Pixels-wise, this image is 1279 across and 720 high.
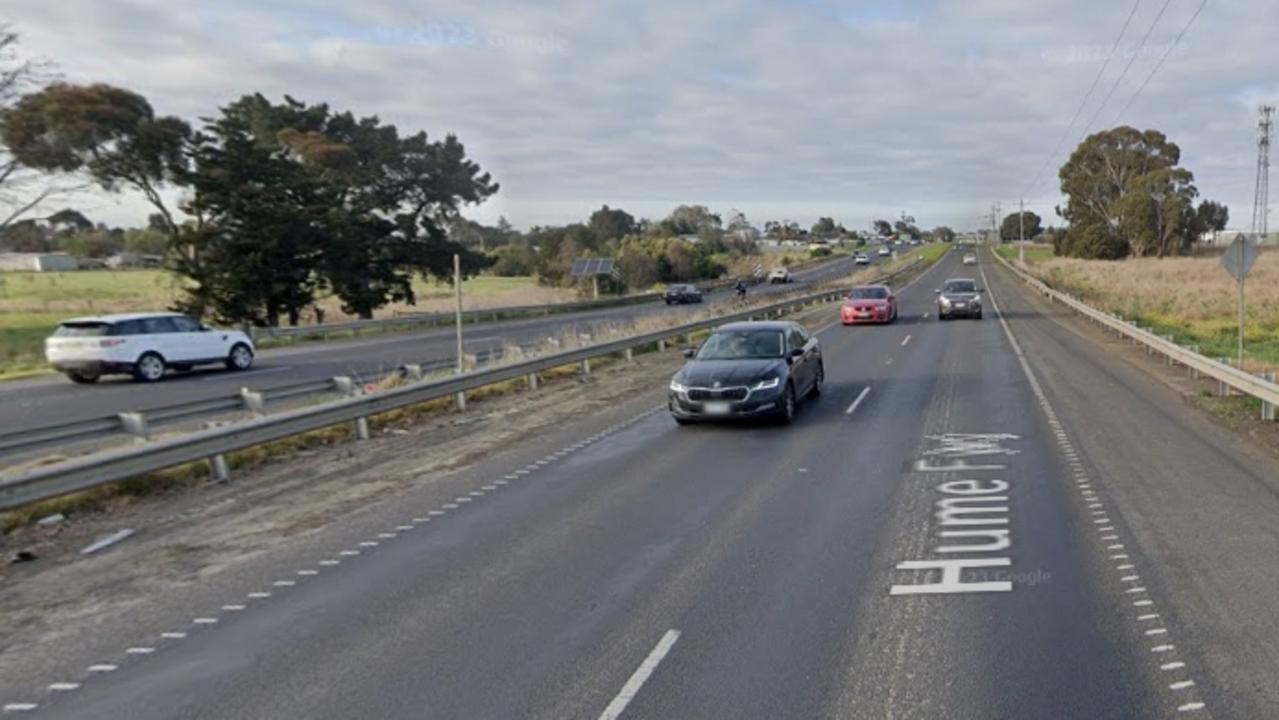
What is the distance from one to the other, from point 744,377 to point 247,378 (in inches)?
592

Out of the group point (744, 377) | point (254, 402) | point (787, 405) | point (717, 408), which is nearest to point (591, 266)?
point (787, 405)

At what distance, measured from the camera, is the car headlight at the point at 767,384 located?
42.2 feet

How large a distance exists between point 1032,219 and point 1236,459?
205899 millimetres

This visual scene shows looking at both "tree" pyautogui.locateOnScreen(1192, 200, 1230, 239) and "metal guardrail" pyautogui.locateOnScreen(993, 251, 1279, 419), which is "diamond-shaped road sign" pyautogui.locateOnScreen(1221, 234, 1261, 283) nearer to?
"metal guardrail" pyautogui.locateOnScreen(993, 251, 1279, 419)

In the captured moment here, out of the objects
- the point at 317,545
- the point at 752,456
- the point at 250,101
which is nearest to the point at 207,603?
the point at 317,545

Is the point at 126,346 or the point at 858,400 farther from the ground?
the point at 126,346

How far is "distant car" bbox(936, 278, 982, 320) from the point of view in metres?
34.8

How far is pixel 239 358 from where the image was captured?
1006 inches

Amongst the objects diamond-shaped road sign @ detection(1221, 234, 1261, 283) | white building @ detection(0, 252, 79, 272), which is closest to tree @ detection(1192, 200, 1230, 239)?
diamond-shaped road sign @ detection(1221, 234, 1261, 283)

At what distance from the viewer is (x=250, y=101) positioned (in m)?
48.1

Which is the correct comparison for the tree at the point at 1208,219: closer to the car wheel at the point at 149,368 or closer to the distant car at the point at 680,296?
the distant car at the point at 680,296

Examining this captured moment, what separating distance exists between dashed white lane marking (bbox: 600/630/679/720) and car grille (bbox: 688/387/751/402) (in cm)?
727

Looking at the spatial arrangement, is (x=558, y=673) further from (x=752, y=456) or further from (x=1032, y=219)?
(x=1032, y=219)

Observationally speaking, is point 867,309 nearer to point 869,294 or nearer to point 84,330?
point 869,294
